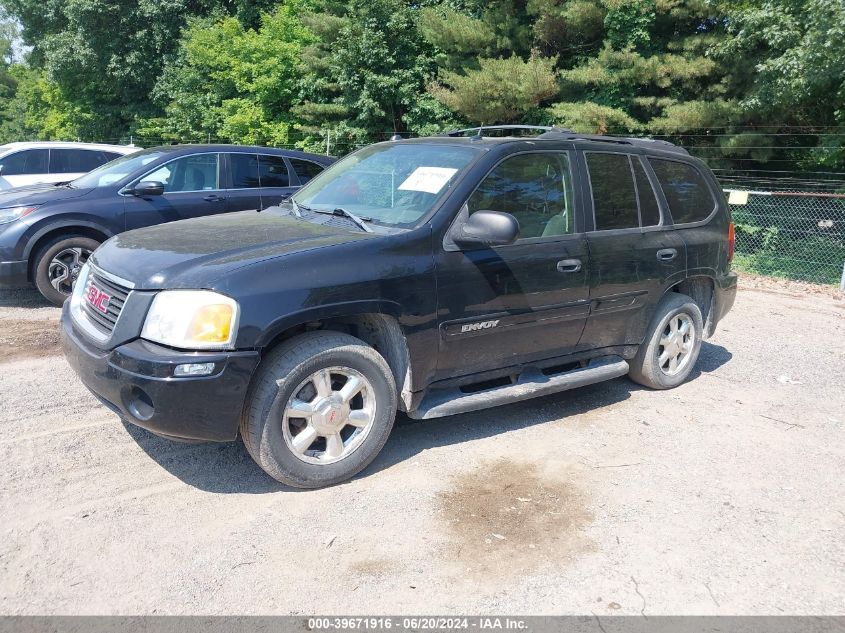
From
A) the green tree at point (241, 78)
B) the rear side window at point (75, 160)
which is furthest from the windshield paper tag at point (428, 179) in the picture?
the green tree at point (241, 78)

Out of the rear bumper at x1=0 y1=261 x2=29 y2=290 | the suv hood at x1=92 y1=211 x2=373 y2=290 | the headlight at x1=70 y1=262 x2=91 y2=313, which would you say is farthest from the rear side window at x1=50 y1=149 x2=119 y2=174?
the headlight at x1=70 y1=262 x2=91 y2=313

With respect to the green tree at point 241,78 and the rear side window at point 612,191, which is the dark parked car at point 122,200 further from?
the green tree at point 241,78

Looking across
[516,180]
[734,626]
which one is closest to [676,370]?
[516,180]

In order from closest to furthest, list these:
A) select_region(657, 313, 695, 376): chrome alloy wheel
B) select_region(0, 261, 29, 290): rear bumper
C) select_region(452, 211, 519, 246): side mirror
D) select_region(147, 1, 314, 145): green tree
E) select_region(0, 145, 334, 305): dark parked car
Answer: select_region(452, 211, 519, 246): side mirror → select_region(657, 313, 695, 376): chrome alloy wheel → select_region(0, 261, 29, 290): rear bumper → select_region(0, 145, 334, 305): dark parked car → select_region(147, 1, 314, 145): green tree

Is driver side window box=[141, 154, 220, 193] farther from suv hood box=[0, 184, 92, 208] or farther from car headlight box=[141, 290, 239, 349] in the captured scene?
car headlight box=[141, 290, 239, 349]

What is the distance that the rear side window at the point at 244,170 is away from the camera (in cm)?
839

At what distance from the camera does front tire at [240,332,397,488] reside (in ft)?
11.6

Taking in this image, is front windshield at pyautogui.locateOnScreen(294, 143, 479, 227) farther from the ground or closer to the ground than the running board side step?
farther from the ground

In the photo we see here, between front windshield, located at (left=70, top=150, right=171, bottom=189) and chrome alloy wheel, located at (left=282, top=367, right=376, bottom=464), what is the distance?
5.30 metres

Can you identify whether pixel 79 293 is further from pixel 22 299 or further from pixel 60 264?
pixel 22 299

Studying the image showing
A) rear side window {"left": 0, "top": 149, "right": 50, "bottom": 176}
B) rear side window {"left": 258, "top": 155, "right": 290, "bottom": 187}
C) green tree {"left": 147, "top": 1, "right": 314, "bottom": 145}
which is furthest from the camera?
green tree {"left": 147, "top": 1, "right": 314, "bottom": 145}

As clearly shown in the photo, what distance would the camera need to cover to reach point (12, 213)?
7227 mm

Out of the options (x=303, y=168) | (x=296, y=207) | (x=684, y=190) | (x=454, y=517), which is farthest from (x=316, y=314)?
(x=303, y=168)

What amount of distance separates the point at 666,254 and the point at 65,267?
6.08 meters
